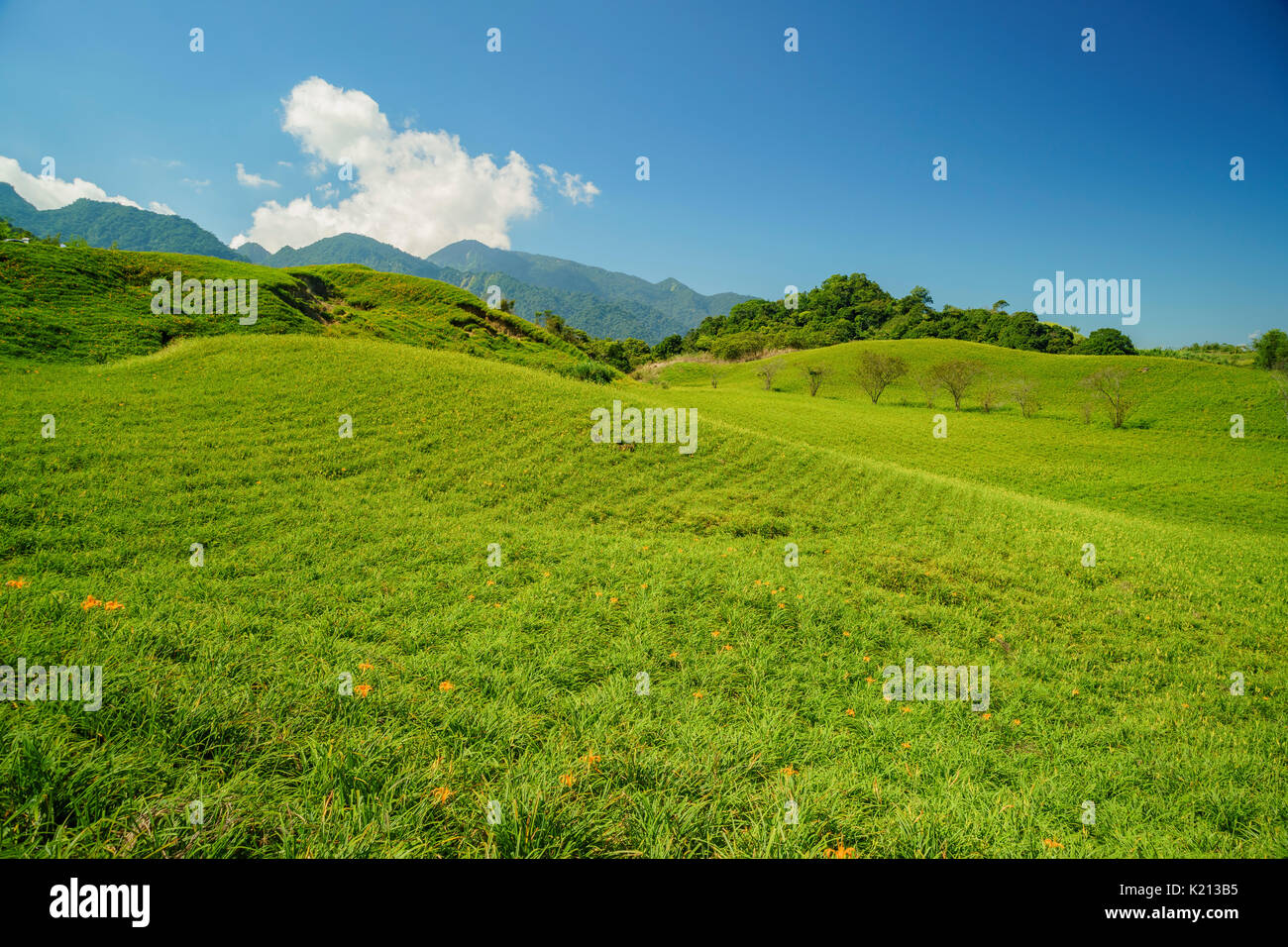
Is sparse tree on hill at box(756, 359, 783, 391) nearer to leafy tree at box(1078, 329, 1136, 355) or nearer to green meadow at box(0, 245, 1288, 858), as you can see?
green meadow at box(0, 245, 1288, 858)

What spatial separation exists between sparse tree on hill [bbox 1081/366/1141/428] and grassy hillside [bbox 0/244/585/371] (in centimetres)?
4297

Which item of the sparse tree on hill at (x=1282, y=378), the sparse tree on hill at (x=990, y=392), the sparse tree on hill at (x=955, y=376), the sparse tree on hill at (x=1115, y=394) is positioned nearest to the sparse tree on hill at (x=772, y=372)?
the sparse tree on hill at (x=955, y=376)

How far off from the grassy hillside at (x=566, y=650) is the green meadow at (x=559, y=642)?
0.13 ft

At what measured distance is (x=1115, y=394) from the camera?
40.5 metres

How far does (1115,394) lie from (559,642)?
5525 cm

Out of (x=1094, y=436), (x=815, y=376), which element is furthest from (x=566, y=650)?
(x=815, y=376)

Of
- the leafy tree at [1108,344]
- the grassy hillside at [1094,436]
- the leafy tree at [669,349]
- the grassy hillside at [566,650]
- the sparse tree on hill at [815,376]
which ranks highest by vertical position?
the leafy tree at [669,349]

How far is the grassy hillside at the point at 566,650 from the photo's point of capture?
284 cm

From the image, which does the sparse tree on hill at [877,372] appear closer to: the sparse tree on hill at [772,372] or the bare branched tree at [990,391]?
the bare branched tree at [990,391]

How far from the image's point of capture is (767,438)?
741 inches

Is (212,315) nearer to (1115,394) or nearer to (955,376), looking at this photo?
(955,376)

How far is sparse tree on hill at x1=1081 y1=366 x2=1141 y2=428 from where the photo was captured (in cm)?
3644

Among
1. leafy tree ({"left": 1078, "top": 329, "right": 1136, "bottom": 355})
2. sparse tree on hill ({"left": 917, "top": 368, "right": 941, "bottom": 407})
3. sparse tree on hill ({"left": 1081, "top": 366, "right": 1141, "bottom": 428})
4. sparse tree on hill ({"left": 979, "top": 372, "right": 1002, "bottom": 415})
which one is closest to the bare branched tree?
sparse tree on hill ({"left": 979, "top": 372, "right": 1002, "bottom": 415})
